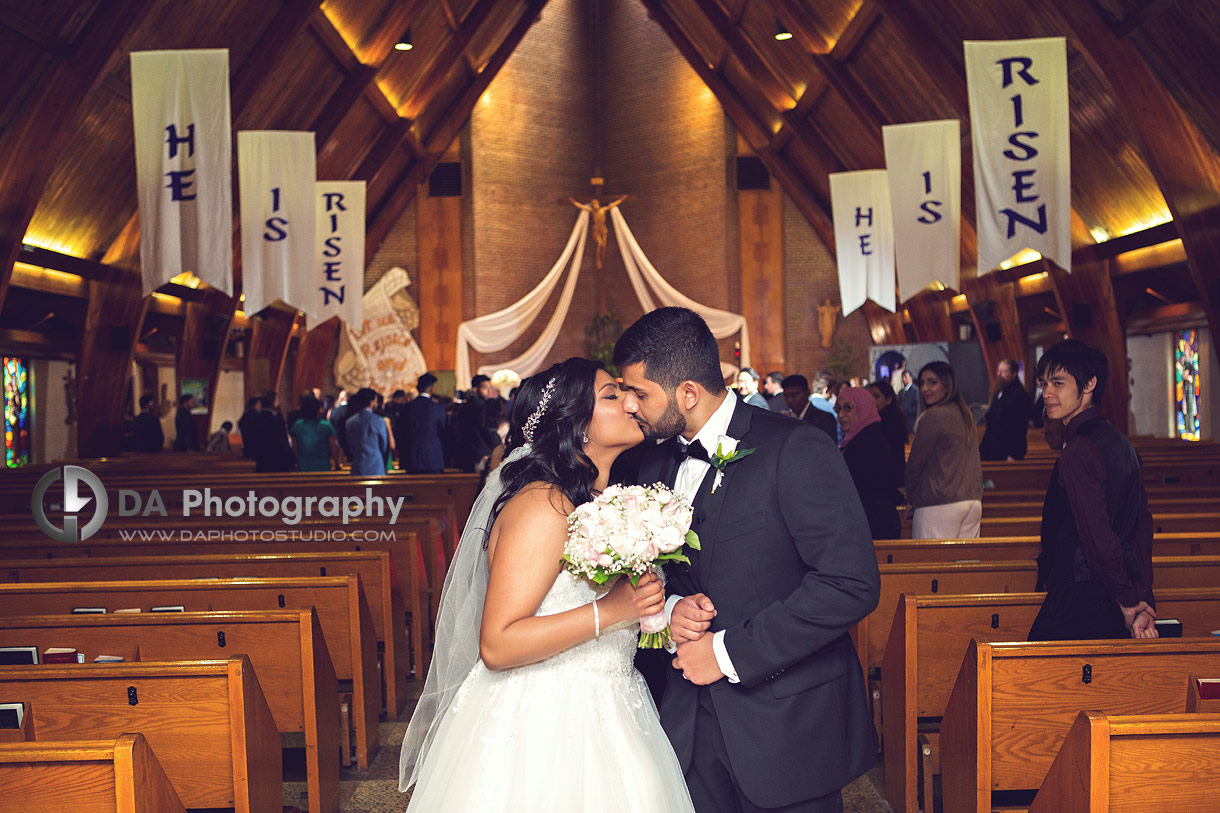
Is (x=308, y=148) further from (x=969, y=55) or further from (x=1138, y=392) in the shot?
(x=1138, y=392)

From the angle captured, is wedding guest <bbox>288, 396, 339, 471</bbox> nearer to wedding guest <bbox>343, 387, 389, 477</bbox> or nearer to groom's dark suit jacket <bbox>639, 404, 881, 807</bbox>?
wedding guest <bbox>343, 387, 389, 477</bbox>

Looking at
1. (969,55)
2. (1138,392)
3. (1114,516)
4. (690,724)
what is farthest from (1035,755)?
(1138,392)

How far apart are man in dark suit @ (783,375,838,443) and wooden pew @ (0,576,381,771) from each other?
3.53 meters

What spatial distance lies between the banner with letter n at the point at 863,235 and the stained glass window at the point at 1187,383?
4.09 m

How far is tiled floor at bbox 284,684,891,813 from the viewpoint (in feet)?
11.7

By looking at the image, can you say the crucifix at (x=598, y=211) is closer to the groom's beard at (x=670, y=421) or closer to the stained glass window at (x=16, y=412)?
the stained glass window at (x=16, y=412)

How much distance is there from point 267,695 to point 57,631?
0.72 m

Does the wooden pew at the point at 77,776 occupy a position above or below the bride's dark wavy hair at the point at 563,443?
below

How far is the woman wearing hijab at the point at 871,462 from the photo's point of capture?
5.19 m

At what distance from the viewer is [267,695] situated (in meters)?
3.49

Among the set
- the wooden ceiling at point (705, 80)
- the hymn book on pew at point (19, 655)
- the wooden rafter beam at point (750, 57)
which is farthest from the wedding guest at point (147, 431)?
the hymn book on pew at point (19, 655)

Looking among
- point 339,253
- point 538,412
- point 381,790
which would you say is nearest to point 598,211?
point 339,253
